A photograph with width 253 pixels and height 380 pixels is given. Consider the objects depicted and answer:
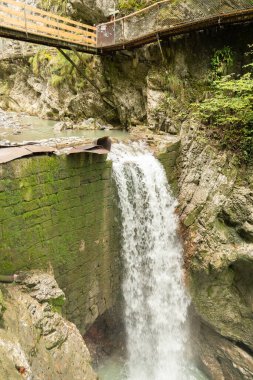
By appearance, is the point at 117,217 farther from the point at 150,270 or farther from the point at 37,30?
the point at 37,30

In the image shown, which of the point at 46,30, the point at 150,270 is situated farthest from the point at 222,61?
the point at 150,270

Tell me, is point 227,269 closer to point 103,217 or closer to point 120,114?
point 103,217

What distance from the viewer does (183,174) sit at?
8.70 meters

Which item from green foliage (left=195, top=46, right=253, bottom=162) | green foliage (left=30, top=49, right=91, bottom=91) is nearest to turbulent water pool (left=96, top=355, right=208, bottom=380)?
green foliage (left=195, top=46, right=253, bottom=162)

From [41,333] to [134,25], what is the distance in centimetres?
933

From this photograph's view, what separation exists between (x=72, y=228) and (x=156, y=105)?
5446mm

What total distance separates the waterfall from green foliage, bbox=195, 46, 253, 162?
2144mm

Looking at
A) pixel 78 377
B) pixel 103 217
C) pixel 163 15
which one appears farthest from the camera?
pixel 163 15

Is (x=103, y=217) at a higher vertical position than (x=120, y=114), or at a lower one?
lower

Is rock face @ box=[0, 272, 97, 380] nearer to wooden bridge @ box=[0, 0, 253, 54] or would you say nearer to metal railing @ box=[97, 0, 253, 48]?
wooden bridge @ box=[0, 0, 253, 54]

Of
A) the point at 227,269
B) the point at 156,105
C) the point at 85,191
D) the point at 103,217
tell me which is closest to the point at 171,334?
the point at 227,269

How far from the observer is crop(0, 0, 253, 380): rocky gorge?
197 inches

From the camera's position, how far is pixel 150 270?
7.90 meters

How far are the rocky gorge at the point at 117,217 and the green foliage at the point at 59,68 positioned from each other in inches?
4.6
